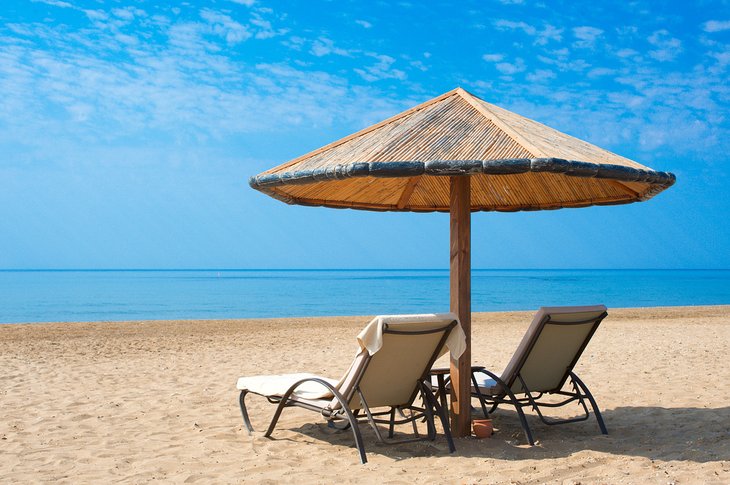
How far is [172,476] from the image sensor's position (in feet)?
13.3

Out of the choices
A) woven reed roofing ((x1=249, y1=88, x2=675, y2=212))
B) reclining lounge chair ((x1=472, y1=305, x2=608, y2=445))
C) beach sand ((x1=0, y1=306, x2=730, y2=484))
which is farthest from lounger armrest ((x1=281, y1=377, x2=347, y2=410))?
woven reed roofing ((x1=249, y1=88, x2=675, y2=212))

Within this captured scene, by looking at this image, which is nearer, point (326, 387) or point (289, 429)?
point (326, 387)

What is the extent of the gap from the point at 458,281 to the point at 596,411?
1.35 metres

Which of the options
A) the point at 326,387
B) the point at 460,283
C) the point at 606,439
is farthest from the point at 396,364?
the point at 606,439

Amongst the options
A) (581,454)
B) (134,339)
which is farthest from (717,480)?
(134,339)

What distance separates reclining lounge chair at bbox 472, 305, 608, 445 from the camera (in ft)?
15.9

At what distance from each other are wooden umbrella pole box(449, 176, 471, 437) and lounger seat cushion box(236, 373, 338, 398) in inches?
33.5

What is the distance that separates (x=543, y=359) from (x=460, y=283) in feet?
2.68

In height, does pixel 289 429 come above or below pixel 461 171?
below

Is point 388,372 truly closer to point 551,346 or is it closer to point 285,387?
point 285,387

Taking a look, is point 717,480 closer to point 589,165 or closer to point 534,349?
point 534,349

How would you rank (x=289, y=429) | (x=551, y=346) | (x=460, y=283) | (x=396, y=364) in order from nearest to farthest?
1. (x=396, y=364)
2. (x=460, y=283)
3. (x=551, y=346)
4. (x=289, y=429)

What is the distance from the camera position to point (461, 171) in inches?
159

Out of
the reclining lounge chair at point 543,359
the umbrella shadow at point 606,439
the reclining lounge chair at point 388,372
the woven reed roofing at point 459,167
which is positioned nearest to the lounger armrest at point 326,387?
the reclining lounge chair at point 388,372
